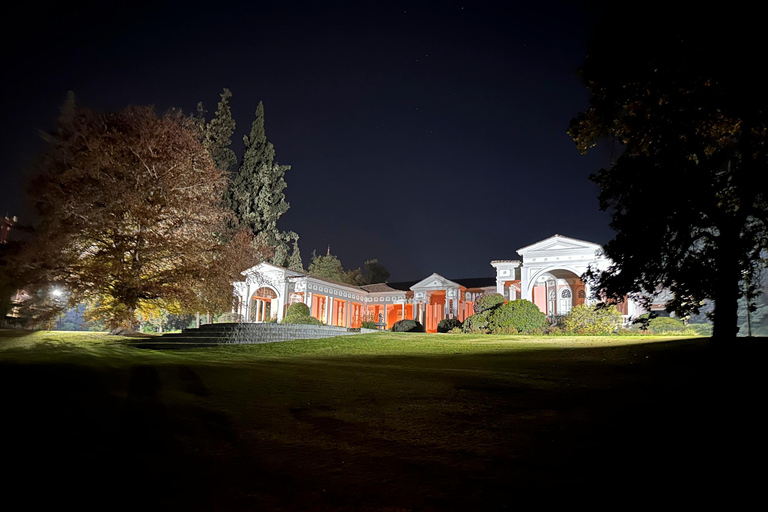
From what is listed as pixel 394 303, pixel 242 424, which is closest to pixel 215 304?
pixel 242 424

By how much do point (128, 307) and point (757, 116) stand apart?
63.6 feet

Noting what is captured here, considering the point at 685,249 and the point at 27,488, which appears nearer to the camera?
the point at 27,488

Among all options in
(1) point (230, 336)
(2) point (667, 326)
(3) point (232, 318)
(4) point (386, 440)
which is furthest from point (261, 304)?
(4) point (386, 440)

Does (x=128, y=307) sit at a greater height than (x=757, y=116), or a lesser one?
lesser

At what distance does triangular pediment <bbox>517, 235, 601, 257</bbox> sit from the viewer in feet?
90.5

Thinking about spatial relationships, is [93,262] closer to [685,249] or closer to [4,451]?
[4,451]

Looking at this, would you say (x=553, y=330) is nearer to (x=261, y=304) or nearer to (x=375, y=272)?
(x=261, y=304)

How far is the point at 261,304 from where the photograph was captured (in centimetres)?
3572

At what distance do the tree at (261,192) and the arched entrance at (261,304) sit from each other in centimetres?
589

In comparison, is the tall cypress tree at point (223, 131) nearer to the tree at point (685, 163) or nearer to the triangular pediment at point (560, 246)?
the triangular pediment at point (560, 246)

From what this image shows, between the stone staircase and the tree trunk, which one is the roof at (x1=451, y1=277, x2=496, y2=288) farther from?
the tree trunk

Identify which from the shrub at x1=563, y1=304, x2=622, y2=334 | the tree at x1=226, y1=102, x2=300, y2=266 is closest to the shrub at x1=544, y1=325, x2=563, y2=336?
the shrub at x1=563, y1=304, x2=622, y2=334

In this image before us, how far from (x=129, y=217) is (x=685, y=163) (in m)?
17.8

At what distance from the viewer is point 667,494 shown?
278cm
